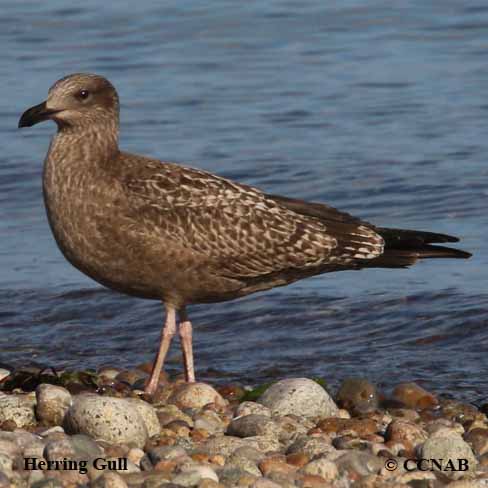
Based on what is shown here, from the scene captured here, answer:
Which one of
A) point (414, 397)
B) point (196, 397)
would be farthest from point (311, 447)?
point (414, 397)

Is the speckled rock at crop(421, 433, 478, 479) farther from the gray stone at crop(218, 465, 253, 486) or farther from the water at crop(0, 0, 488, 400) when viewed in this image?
the water at crop(0, 0, 488, 400)

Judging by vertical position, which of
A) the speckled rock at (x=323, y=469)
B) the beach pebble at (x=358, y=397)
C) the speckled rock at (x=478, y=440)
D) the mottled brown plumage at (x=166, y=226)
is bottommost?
the beach pebble at (x=358, y=397)

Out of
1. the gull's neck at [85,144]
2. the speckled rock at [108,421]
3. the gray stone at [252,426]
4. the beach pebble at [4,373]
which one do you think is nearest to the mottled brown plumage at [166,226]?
the gull's neck at [85,144]

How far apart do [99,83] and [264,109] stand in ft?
24.4

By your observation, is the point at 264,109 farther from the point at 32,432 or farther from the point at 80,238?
the point at 32,432

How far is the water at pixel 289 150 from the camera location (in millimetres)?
10023

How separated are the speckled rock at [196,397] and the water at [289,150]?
1.26 meters

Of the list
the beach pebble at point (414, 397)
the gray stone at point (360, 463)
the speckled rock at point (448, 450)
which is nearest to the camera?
the gray stone at point (360, 463)

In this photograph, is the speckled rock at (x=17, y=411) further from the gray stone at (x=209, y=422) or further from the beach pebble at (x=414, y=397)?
the beach pebble at (x=414, y=397)

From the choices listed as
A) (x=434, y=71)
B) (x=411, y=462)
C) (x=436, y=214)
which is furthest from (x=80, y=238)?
(x=434, y=71)

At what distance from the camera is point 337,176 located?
1364 cm

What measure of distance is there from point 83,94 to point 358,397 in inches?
90.8

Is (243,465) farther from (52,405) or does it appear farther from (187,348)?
(187,348)

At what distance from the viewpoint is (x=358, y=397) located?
27.0 ft
